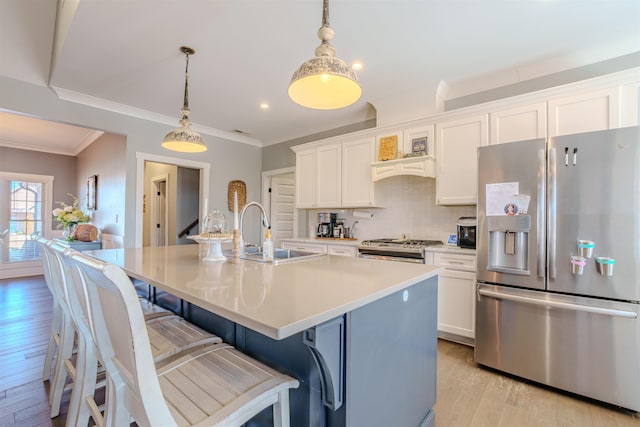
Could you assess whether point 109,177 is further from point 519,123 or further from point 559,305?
point 559,305

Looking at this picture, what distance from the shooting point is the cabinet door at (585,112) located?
2223mm

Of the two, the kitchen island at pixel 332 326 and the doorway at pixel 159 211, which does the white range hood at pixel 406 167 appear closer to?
the kitchen island at pixel 332 326

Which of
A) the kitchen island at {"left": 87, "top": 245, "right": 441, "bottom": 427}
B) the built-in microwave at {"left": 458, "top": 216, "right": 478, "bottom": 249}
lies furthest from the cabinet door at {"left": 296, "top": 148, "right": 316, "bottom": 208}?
the kitchen island at {"left": 87, "top": 245, "right": 441, "bottom": 427}

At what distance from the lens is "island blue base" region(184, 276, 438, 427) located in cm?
103

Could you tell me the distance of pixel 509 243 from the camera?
7.27 ft

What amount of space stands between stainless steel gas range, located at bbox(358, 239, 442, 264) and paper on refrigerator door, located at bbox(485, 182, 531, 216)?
80 centimetres

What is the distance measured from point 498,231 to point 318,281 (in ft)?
5.56

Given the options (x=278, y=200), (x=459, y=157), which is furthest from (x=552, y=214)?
(x=278, y=200)

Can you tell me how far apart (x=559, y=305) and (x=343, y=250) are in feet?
7.06

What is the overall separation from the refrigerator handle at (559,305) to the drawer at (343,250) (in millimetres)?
1491

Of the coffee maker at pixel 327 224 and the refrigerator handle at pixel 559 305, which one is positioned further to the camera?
the coffee maker at pixel 327 224

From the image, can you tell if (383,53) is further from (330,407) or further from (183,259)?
(330,407)

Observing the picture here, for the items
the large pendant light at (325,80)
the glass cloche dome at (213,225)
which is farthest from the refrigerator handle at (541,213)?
the glass cloche dome at (213,225)

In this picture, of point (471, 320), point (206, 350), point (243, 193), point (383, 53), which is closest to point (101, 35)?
point (383, 53)
